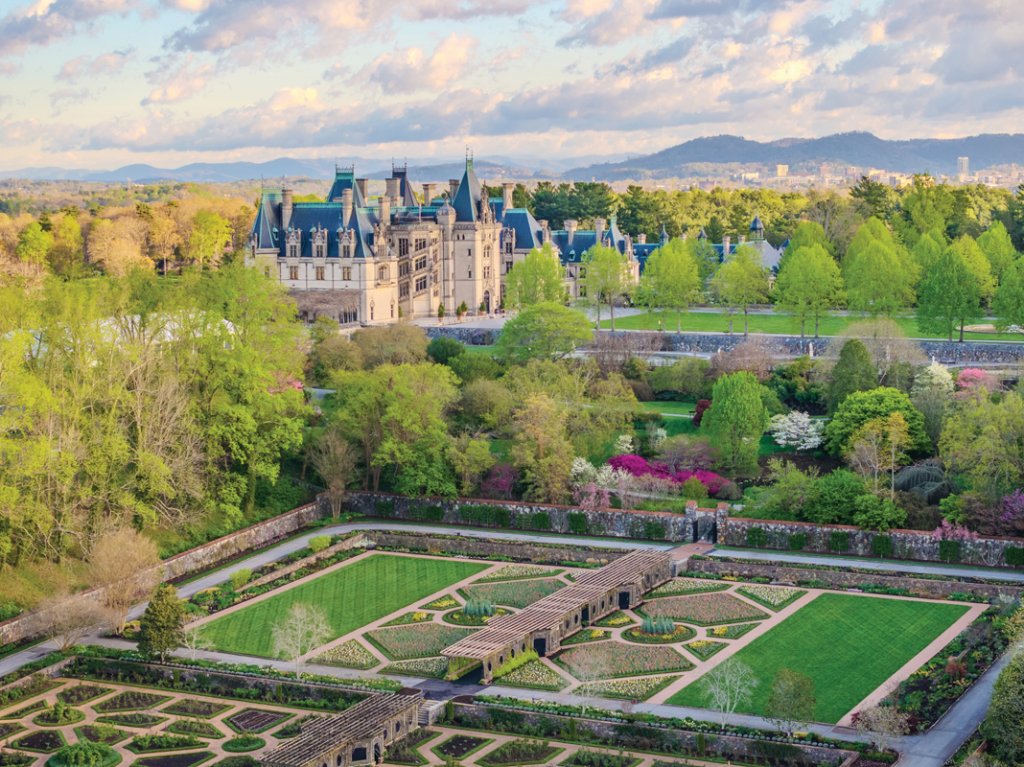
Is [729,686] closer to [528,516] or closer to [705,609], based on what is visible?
[705,609]

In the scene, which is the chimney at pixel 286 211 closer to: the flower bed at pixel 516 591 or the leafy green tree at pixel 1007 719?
the flower bed at pixel 516 591

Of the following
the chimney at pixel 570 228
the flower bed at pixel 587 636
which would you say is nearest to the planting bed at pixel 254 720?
the flower bed at pixel 587 636

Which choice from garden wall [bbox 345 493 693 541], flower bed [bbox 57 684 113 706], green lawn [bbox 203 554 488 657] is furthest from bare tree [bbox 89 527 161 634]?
garden wall [bbox 345 493 693 541]

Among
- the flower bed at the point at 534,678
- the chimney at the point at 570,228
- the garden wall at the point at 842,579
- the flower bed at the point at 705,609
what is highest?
the chimney at the point at 570,228

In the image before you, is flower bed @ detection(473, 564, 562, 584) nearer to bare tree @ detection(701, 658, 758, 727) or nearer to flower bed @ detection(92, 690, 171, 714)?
bare tree @ detection(701, 658, 758, 727)

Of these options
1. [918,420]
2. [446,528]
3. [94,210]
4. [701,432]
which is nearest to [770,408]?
[701,432]
